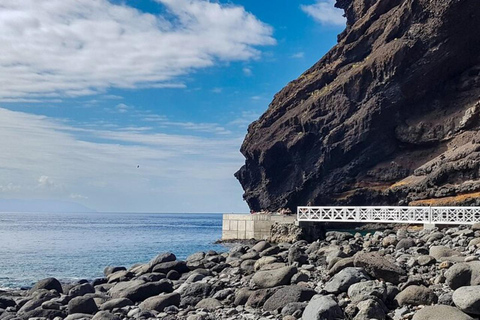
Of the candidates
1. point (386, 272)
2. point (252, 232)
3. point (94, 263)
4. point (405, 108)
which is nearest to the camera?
point (386, 272)

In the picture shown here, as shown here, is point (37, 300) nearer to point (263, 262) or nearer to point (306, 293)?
point (263, 262)

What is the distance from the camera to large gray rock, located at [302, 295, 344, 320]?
32.4 ft

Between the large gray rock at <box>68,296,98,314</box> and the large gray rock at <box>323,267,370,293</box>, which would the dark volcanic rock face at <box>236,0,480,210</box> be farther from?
the large gray rock at <box>68,296,98,314</box>

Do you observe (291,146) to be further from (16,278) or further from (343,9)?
(16,278)

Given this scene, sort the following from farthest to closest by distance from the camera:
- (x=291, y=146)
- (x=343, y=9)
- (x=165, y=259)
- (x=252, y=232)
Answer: (x=343, y=9) < (x=291, y=146) < (x=252, y=232) < (x=165, y=259)

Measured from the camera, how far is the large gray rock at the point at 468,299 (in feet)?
30.1

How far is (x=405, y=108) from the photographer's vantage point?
7350 centimetres

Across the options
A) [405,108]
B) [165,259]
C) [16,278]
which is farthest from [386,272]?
[405,108]

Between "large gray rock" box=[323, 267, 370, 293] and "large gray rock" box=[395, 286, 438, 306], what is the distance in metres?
1.29

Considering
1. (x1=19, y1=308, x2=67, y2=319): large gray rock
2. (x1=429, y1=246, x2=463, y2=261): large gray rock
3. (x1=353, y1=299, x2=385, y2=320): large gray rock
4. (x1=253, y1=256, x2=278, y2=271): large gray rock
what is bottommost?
(x1=19, y1=308, x2=67, y2=319): large gray rock

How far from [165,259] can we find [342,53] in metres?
68.8

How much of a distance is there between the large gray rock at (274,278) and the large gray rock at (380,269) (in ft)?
5.83

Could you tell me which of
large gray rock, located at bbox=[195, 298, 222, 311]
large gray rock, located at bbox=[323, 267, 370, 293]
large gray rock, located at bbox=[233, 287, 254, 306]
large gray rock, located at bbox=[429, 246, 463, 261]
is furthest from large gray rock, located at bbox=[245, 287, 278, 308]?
large gray rock, located at bbox=[429, 246, 463, 261]

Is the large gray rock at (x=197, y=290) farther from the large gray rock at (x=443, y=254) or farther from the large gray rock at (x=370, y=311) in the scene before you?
the large gray rock at (x=443, y=254)
